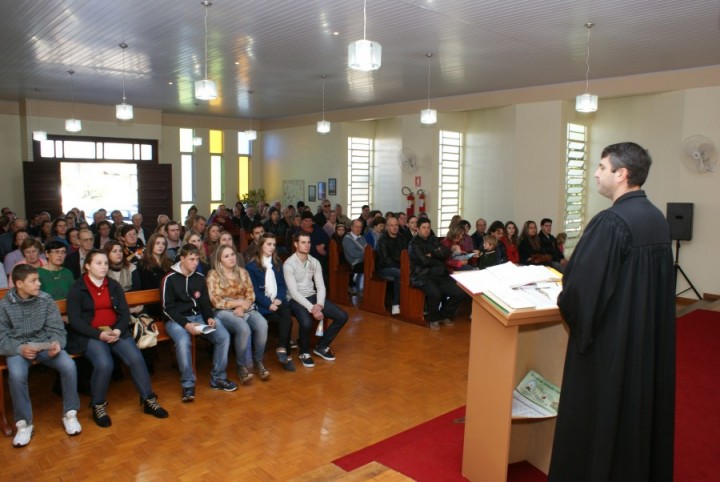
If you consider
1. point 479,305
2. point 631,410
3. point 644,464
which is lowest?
point 644,464

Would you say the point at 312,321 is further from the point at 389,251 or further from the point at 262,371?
the point at 389,251

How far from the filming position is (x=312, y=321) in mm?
6008

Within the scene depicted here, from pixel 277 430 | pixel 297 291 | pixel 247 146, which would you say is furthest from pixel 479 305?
pixel 247 146

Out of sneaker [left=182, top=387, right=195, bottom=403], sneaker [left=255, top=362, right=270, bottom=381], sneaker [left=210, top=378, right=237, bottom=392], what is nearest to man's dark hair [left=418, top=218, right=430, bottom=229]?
sneaker [left=255, top=362, right=270, bottom=381]

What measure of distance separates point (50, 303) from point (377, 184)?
1074 cm

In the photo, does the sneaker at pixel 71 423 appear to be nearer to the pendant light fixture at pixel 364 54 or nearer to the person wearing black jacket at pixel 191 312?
the person wearing black jacket at pixel 191 312

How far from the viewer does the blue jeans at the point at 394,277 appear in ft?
25.2

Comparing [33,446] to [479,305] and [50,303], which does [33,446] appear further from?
[479,305]

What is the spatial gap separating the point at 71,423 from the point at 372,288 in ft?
14.8

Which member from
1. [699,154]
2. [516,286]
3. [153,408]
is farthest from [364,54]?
[699,154]

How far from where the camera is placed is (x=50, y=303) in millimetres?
4234

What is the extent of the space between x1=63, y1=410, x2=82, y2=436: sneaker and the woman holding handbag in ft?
0.51

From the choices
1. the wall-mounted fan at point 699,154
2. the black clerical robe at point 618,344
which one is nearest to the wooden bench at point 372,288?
the wall-mounted fan at point 699,154

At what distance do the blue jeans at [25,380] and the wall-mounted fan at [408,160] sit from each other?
925cm
